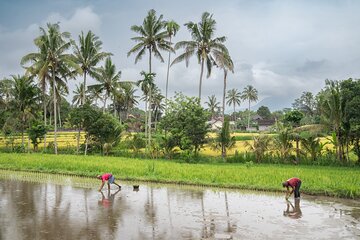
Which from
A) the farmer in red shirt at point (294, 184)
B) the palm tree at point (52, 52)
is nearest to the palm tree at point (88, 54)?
the palm tree at point (52, 52)

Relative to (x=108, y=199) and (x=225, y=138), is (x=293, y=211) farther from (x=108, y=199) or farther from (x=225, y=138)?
(x=225, y=138)


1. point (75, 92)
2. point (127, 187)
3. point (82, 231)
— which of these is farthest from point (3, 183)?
point (75, 92)

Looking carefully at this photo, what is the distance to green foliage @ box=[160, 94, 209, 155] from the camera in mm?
33219

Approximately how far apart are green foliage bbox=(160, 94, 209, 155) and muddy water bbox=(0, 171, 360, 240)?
1427 centimetres

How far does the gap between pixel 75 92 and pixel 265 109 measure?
3099 inches

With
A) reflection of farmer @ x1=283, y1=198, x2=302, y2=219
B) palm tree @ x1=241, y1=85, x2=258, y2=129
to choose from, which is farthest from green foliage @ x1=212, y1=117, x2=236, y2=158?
palm tree @ x1=241, y1=85, x2=258, y2=129

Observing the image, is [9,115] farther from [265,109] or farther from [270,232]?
[265,109]

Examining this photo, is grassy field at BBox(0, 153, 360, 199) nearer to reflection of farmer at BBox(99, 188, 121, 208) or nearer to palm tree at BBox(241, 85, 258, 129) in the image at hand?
reflection of farmer at BBox(99, 188, 121, 208)

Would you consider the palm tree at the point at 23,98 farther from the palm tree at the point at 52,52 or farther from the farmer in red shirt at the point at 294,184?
the farmer in red shirt at the point at 294,184

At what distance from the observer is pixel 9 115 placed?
40.9m

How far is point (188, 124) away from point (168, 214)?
20.7 m

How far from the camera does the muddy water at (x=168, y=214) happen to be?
34.4 feet

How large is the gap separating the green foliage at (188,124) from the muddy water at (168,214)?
14.3 meters

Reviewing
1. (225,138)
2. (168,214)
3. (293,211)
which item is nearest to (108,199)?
(168,214)
